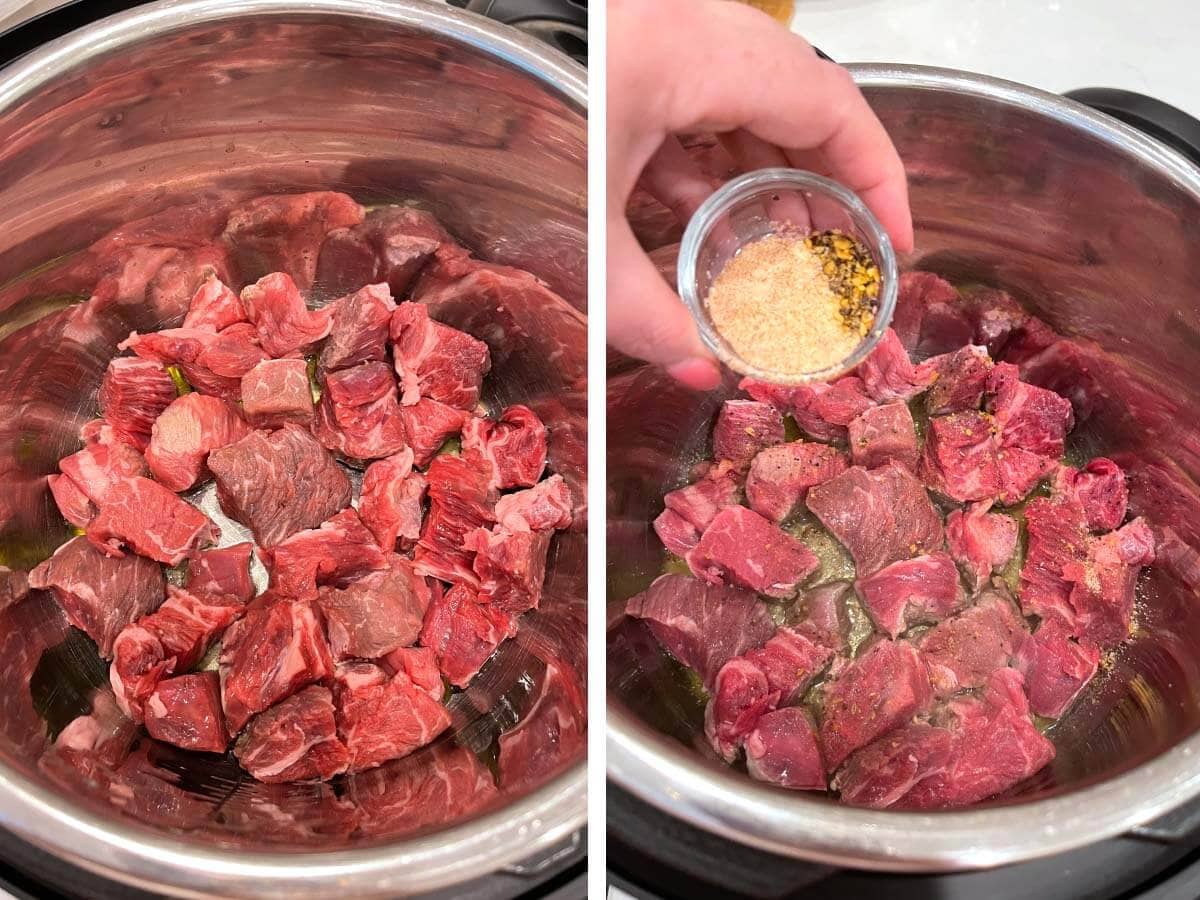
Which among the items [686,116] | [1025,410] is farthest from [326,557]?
[1025,410]

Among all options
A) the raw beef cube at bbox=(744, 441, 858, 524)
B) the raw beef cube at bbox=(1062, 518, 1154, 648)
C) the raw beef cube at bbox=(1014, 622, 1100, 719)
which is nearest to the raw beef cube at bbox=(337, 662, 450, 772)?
the raw beef cube at bbox=(744, 441, 858, 524)

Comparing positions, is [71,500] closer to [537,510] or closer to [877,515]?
[537,510]

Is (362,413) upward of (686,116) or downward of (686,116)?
downward

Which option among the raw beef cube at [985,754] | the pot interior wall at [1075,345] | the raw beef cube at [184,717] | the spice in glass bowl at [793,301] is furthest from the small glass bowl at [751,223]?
the raw beef cube at [184,717]

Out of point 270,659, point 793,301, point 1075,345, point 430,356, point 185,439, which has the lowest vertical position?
point 270,659

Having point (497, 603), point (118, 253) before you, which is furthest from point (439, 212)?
point (497, 603)

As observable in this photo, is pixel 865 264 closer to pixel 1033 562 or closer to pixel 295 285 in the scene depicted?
pixel 1033 562

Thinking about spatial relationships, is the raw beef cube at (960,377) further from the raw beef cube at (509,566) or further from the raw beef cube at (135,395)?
the raw beef cube at (135,395)
